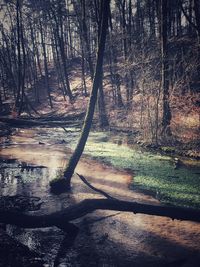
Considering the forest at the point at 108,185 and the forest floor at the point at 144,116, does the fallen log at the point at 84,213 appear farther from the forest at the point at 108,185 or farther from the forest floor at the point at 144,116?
the forest floor at the point at 144,116

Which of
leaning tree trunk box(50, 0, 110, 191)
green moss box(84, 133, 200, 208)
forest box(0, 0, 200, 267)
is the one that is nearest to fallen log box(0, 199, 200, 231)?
forest box(0, 0, 200, 267)

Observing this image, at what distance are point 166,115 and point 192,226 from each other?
930 centimetres

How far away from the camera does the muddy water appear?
302 inches

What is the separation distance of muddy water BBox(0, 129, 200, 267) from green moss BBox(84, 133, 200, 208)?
67 cm

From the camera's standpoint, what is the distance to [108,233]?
8.87 meters

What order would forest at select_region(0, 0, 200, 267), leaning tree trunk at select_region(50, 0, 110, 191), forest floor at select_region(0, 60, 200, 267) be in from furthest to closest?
leaning tree trunk at select_region(50, 0, 110, 191), forest at select_region(0, 0, 200, 267), forest floor at select_region(0, 60, 200, 267)

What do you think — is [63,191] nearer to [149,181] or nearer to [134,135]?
[149,181]

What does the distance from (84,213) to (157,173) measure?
511 cm

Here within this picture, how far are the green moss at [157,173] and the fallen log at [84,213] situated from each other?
145 centimetres

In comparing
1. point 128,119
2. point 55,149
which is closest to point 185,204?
point 55,149

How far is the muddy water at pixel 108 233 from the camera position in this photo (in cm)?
766

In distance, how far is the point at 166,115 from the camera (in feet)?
58.2

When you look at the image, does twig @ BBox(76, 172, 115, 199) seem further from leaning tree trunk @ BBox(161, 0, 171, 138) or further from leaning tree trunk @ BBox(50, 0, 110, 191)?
leaning tree trunk @ BBox(161, 0, 171, 138)

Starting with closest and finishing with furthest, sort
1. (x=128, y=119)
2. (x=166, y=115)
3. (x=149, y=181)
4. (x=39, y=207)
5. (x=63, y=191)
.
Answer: (x=39, y=207)
(x=63, y=191)
(x=149, y=181)
(x=166, y=115)
(x=128, y=119)
